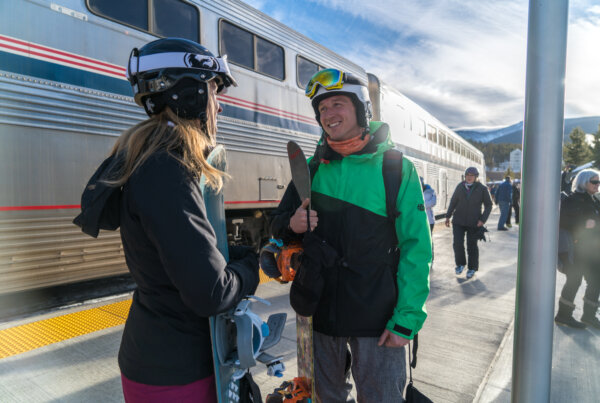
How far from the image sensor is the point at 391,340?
1737mm

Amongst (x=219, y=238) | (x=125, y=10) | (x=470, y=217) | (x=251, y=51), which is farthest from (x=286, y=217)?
(x=470, y=217)

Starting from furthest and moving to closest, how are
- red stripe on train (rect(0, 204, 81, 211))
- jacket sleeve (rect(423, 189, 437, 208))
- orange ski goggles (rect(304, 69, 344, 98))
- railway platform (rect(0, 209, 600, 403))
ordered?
jacket sleeve (rect(423, 189, 437, 208))
red stripe on train (rect(0, 204, 81, 211))
railway platform (rect(0, 209, 600, 403))
orange ski goggles (rect(304, 69, 344, 98))

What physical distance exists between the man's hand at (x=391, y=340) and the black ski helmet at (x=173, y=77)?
1.25 m

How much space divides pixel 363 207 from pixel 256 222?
512 cm

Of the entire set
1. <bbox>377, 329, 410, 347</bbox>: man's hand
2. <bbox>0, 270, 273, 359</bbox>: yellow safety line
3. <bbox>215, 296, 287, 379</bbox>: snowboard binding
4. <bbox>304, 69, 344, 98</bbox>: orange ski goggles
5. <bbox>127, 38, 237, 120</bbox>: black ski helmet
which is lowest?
<bbox>0, 270, 273, 359</bbox>: yellow safety line

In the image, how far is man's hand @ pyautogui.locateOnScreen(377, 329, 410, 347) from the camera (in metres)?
1.72

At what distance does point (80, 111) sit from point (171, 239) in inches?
152

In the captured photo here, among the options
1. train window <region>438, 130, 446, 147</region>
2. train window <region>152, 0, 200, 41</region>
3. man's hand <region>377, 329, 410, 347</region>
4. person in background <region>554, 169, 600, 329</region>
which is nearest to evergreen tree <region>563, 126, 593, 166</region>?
train window <region>438, 130, 446, 147</region>

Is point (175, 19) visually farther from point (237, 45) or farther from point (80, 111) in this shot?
point (80, 111)

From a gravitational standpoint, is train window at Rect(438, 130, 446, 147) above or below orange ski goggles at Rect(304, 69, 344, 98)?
above

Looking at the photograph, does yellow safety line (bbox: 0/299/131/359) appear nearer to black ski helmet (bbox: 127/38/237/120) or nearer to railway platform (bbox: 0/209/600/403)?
railway platform (bbox: 0/209/600/403)

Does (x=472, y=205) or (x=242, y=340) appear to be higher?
(x=472, y=205)

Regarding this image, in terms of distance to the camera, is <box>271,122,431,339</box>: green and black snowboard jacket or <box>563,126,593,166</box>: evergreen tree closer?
<box>271,122,431,339</box>: green and black snowboard jacket

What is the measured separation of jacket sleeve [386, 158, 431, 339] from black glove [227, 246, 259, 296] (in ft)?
2.48
